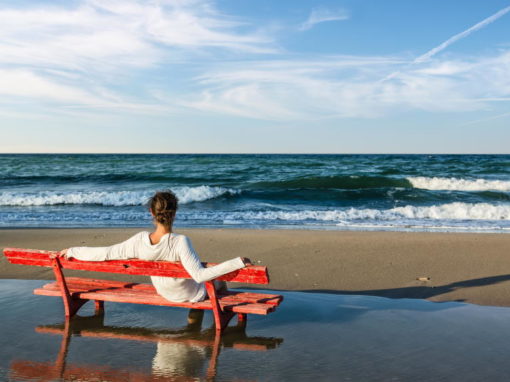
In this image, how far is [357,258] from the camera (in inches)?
275

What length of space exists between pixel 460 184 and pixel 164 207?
78.0 feet

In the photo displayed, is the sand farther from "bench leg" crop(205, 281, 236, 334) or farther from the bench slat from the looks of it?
"bench leg" crop(205, 281, 236, 334)

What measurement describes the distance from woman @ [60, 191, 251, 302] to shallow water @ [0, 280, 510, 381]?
41 centimetres

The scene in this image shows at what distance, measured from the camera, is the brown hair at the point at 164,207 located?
11.8ft

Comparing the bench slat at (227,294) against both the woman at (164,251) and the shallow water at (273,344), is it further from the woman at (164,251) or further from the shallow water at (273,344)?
the woman at (164,251)

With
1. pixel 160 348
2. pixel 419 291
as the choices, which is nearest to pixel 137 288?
pixel 160 348

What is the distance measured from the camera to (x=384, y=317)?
14.4 feet

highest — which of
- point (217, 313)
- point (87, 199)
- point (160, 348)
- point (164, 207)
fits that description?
point (164, 207)

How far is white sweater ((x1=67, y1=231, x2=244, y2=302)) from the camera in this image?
11.4 feet

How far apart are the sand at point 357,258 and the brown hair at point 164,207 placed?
235 cm

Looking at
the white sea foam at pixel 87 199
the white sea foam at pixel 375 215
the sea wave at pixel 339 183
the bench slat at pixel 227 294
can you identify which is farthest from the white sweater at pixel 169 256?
the sea wave at pixel 339 183

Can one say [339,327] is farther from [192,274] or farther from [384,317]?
[192,274]

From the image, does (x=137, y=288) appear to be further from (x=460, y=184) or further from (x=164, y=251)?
(x=460, y=184)

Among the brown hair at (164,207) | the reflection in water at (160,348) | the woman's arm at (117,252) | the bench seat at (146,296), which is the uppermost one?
the brown hair at (164,207)
